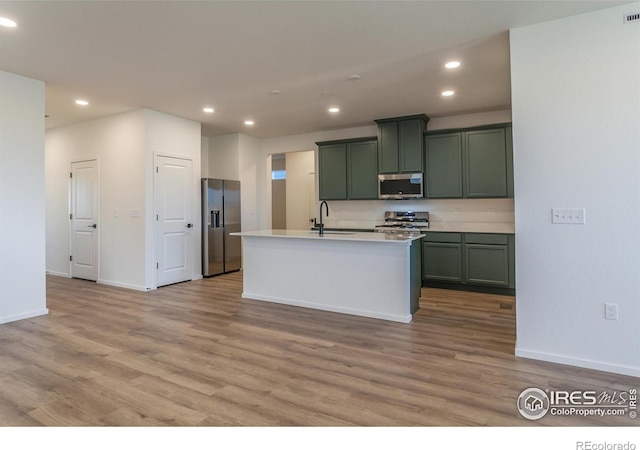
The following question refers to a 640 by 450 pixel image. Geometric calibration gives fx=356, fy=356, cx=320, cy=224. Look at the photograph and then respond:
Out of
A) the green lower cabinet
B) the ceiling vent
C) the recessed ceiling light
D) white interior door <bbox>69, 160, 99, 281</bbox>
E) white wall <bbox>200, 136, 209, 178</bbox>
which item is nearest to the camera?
the ceiling vent

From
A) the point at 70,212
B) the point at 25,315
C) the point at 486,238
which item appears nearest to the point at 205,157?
the point at 70,212

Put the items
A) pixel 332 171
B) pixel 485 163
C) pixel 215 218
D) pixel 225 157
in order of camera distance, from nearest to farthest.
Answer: pixel 485 163
pixel 215 218
pixel 332 171
pixel 225 157

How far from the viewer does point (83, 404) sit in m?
2.12

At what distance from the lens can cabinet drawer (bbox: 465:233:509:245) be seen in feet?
15.9

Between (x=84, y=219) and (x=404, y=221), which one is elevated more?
(x=84, y=219)

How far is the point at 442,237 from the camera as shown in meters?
5.28

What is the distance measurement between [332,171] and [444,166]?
77.1 inches

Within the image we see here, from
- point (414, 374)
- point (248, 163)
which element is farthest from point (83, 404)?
point (248, 163)

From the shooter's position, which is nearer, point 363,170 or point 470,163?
point 470,163

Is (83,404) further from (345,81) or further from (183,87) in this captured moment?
(345,81)

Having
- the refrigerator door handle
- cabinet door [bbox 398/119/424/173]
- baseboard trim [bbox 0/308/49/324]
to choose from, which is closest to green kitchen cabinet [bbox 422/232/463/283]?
cabinet door [bbox 398/119/424/173]

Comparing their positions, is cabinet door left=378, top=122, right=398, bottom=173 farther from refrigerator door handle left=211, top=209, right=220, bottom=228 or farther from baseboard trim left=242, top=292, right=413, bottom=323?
refrigerator door handle left=211, top=209, right=220, bottom=228

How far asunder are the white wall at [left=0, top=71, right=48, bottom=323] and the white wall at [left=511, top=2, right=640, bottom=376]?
16.2ft

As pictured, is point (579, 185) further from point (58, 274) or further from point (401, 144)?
point (58, 274)
